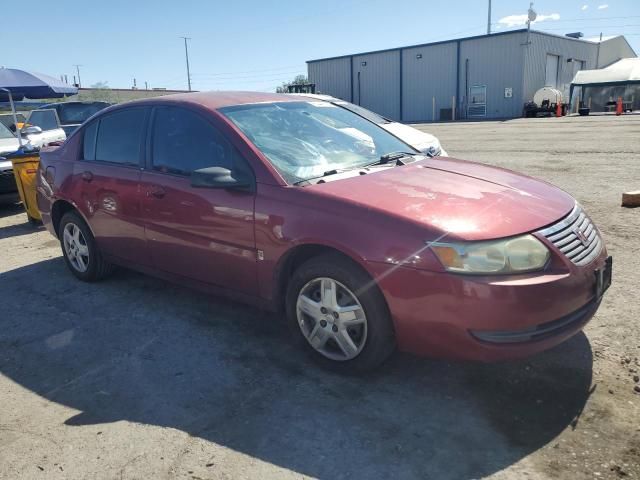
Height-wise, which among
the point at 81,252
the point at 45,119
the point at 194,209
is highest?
the point at 45,119

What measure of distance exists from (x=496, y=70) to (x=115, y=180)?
122 ft

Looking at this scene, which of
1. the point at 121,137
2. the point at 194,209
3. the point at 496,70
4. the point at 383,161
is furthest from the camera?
the point at 496,70

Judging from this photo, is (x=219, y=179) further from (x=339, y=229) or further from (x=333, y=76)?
(x=333, y=76)

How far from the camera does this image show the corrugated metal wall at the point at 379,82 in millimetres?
42656

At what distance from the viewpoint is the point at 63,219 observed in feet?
17.0

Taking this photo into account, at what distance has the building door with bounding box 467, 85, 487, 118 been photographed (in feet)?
125

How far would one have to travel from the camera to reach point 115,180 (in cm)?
441

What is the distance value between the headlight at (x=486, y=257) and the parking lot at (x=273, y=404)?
748 mm

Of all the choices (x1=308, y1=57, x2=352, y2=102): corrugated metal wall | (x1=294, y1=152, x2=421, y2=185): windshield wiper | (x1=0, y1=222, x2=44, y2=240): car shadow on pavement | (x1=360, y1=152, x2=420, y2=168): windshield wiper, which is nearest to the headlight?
(x1=294, y1=152, x2=421, y2=185): windshield wiper

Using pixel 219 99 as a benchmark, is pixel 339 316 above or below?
below

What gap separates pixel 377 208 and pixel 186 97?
6.89 feet

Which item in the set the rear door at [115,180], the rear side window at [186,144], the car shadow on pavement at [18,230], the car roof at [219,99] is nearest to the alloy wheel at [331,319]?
the rear side window at [186,144]

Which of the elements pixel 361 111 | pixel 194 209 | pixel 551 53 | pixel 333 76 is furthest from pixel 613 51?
pixel 194 209

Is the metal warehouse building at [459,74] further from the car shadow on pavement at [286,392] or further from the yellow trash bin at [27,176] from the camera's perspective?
the car shadow on pavement at [286,392]
